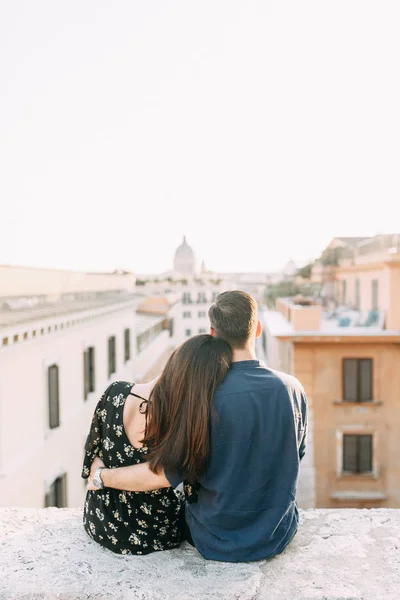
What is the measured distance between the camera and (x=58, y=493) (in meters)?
9.04

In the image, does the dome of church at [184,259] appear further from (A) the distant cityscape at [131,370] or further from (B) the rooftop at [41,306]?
(B) the rooftop at [41,306]

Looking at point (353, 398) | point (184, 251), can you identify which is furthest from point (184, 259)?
point (353, 398)

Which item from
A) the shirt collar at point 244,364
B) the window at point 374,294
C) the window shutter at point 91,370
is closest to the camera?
the shirt collar at point 244,364

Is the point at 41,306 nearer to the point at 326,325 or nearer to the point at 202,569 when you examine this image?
the point at 326,325

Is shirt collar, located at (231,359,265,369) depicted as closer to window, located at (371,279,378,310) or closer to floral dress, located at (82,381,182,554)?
floral dress, located at (82,381,182,554)

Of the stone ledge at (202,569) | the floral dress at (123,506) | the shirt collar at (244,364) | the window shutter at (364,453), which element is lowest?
the window shutter at (364,453)

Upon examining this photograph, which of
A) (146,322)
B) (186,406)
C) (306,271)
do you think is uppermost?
(306,271)

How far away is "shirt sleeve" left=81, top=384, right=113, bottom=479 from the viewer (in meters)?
2.05

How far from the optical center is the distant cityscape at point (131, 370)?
7.62 meters

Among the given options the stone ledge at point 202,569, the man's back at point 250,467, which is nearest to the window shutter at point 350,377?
the stone ledge at point 202,569

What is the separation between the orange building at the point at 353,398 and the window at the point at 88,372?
3.72 meters

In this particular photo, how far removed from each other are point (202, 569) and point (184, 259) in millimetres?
79731

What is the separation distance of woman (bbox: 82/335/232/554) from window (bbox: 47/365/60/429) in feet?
22.1

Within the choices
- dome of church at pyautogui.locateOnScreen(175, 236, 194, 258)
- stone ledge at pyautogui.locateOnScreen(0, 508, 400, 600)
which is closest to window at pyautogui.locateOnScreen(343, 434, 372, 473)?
stone ledge at pyautogui.locateOnScreen(0, 508, 400, 600)
